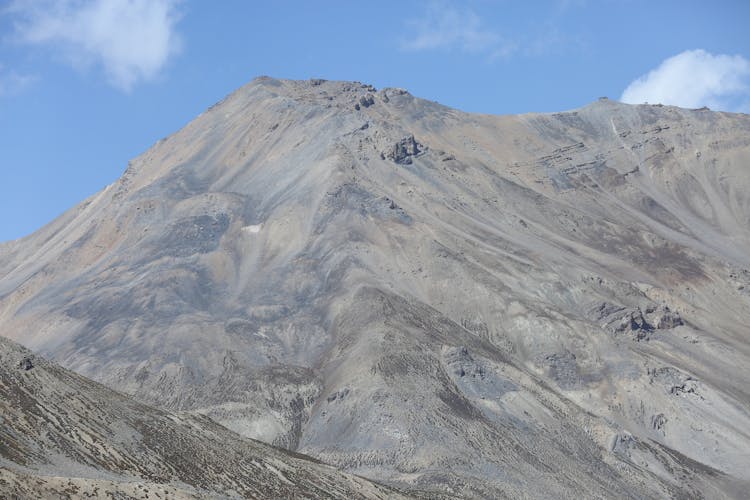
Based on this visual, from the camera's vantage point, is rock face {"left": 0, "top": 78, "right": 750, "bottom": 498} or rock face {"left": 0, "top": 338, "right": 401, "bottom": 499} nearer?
rock face {"left": 0, "top": 338, "right": 401, "bottom": 499}

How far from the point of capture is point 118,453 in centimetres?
7325

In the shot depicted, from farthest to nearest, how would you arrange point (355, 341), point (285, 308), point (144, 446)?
point (285, 308)
point (355, 341)
point (144, 446)

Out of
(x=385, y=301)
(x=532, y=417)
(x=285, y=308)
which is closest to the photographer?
(x=532, y=417)

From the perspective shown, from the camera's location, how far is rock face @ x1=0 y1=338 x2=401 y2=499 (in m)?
61.8

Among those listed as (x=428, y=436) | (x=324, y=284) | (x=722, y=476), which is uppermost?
(x=324, y=284)

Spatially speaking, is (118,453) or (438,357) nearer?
(118,453)

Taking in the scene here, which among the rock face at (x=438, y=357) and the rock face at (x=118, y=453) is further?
the rock face at (x=438, y=357)

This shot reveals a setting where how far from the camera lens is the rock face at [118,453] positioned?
203 ft

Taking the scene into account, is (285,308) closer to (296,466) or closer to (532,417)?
(532,417)

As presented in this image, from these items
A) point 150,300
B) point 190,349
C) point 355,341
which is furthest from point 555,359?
point 150,300

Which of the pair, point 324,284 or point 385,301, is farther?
point 324,284

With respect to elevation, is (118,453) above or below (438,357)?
below

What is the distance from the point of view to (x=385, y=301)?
550ft

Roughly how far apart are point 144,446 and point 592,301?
4722 inches
